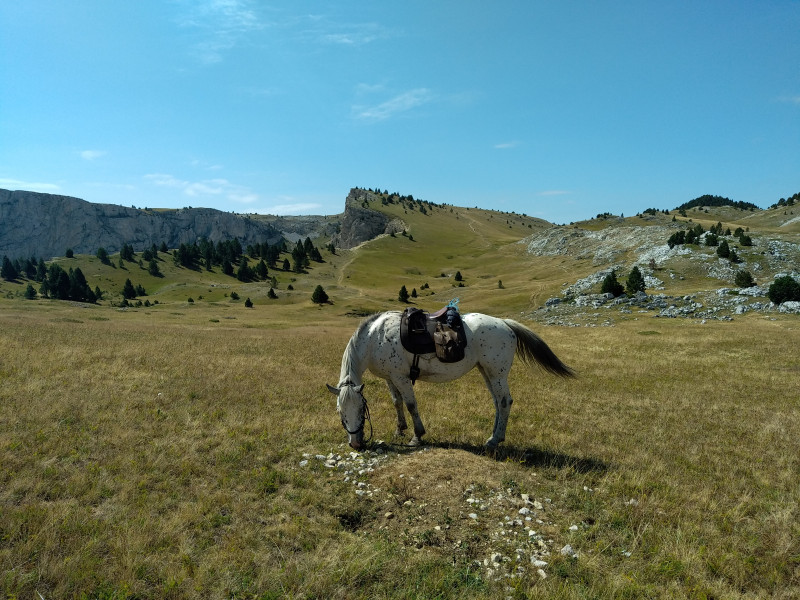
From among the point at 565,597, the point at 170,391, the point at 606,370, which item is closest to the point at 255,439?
the point at 170,391

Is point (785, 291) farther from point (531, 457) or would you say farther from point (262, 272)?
point (262, 272)

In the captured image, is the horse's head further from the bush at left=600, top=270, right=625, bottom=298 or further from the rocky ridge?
the bush at left=600, top=270, right=625, bottom=298

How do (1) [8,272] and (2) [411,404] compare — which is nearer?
(2) [411,404]

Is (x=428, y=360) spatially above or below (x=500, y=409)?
above

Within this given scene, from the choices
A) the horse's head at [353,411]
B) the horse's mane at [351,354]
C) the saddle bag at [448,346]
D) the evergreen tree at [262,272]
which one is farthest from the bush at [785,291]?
the evergreen tree at [262,272]

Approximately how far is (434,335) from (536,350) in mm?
2943

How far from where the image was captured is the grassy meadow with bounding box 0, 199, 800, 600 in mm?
5105

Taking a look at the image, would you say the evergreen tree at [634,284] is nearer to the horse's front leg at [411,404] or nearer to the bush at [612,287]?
the bush at [612,287]

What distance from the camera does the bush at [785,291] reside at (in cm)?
3706

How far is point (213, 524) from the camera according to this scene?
6.16 m

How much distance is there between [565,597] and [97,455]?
9.00 metres

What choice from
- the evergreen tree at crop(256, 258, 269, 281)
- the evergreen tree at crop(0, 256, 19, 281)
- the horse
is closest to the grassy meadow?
the horse

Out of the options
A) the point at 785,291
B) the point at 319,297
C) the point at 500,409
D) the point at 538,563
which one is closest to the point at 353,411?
the point at 500,409

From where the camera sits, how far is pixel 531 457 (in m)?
9.29
